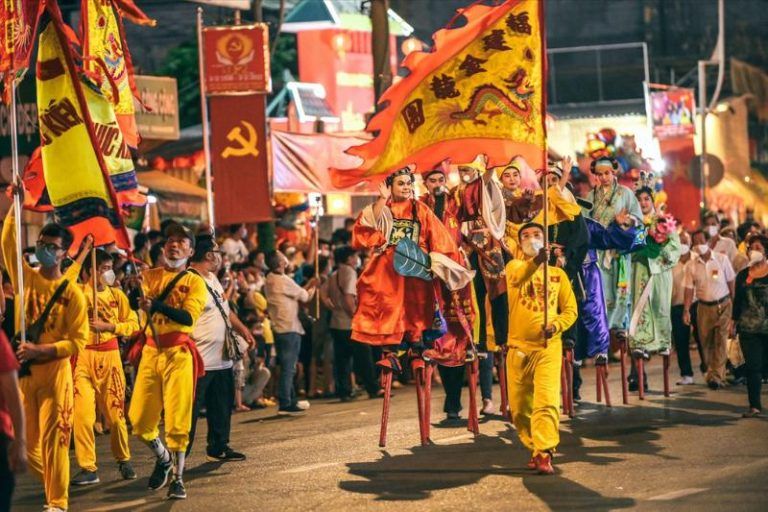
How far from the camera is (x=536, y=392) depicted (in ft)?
40.8

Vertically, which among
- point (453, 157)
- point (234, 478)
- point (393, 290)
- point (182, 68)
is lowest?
point (234, 478)

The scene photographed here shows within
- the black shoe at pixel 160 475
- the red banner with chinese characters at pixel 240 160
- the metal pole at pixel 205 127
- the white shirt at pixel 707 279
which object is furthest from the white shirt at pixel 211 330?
the red banner with chinese characters at pixel 240 160

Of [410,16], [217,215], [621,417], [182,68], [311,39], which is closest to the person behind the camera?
[621,417]

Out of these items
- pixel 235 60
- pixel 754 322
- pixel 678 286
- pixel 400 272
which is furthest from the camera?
pixel 235 60

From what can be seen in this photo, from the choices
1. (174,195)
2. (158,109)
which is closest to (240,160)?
(174,195)

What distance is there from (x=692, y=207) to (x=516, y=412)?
27.6m

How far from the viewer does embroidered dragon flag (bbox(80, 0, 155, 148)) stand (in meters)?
13.8

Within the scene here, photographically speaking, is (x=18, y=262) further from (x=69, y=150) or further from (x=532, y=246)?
(x=532, y=246)

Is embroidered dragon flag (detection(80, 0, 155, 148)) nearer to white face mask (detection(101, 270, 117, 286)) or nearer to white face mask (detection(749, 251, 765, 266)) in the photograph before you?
white face mask (detection(101, 270, 117, 286))

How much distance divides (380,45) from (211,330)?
10.8m

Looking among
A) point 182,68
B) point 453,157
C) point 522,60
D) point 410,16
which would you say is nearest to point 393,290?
point 453,157

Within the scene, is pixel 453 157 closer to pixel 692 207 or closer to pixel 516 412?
pixel 516 412

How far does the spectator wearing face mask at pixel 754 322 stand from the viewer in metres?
15.4

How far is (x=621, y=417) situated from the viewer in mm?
15859
